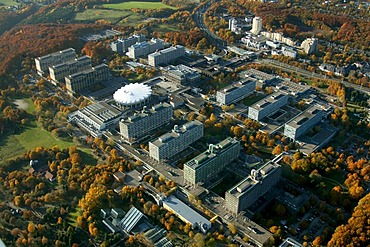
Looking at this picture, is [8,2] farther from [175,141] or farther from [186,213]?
[186,213]

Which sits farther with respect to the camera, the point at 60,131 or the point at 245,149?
the point at 60,131

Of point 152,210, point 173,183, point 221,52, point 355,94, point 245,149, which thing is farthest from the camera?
point 221,52

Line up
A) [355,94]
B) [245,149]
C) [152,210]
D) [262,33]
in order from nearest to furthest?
[152,210] < [245,149] < [355,94] < [262,33]

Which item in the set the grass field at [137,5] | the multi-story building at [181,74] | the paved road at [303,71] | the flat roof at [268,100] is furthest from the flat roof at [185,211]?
the grass field at [137,5]

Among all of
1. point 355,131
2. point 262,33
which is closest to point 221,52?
point 262,33

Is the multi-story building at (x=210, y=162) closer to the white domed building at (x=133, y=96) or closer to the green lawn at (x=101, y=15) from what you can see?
the white domed building at (x=133, y=96)

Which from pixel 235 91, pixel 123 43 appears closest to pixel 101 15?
pixel 123 43

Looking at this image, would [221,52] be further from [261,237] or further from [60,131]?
[261,237]
